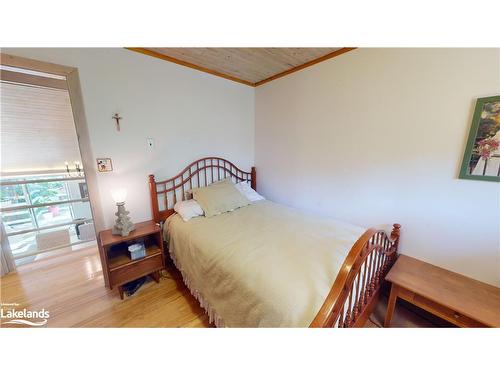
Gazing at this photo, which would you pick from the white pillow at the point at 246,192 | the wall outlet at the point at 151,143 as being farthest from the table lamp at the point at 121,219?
the white pillow at the point at 246,192

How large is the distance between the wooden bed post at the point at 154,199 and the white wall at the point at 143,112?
3.1 inches

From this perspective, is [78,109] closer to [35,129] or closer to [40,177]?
[35,129]

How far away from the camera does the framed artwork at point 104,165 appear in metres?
1.70

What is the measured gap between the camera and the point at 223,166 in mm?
2662

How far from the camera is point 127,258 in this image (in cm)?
169

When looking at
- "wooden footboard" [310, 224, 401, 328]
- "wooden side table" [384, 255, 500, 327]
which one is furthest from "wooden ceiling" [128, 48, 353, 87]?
"wooden side table" [384, 255, 500, 327]

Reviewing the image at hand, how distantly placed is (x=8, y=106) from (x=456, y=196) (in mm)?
4829

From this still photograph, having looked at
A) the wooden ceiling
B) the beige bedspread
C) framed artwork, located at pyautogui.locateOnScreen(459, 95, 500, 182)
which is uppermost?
the wooden ceiling

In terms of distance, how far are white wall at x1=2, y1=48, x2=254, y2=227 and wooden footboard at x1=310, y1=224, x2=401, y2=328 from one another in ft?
6.69

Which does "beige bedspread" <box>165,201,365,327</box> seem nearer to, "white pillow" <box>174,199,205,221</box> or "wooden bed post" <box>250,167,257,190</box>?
"white pillow" <box>174,199,205,221</box>

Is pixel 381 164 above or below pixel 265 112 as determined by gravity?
below

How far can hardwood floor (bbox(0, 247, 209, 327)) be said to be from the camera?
1466 millimetres
